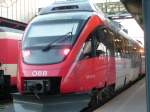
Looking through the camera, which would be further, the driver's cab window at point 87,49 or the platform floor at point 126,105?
the driver's cab window at point 87,49

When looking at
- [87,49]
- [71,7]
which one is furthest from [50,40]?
[71,7]

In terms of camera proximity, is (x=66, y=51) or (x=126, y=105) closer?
(x=66, y=51)

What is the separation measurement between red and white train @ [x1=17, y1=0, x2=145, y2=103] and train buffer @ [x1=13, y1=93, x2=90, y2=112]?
0.19 m

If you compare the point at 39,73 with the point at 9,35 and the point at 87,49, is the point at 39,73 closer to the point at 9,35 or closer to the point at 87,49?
the point at 87,49

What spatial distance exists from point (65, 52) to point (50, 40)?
65 cm

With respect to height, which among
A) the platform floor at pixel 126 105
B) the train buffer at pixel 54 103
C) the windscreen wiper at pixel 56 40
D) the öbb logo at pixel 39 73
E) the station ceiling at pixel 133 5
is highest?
the station ceiling at pixel 133 5

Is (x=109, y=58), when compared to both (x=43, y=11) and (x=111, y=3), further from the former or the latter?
(x=111, y=3)

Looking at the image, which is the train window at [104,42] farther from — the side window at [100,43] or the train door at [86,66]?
the train door at [86,66]

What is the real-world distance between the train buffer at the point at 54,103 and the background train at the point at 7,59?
657 centimetres

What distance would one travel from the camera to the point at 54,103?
12305mm

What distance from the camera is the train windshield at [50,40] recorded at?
41.7 ft

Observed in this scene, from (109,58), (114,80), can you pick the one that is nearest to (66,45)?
(109,58)

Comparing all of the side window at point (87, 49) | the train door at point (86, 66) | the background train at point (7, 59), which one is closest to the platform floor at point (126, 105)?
the train door at point (86, 66)

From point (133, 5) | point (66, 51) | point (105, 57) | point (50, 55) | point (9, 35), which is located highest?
point (133, 5)
